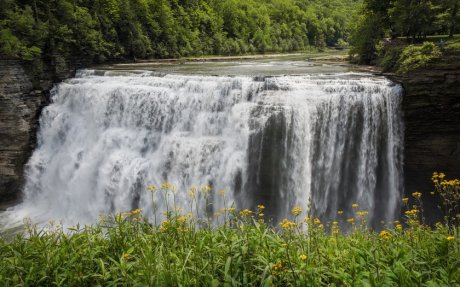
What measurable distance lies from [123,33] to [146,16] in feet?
17.0

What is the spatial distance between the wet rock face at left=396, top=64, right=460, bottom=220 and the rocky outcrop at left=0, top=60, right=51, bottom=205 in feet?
59.7

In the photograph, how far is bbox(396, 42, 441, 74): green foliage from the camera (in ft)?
47.7

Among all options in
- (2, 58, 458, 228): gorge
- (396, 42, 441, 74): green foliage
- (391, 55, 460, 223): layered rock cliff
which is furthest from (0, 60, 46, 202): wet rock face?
(396, 42, 441, 74): green foliage

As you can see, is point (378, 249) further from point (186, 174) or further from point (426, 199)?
point (426, 199)

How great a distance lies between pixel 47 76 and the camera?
20.3 meters

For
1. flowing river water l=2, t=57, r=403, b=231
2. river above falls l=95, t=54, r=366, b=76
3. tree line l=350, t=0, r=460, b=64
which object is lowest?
flowing river water l=2, t=57, r=403, b=231

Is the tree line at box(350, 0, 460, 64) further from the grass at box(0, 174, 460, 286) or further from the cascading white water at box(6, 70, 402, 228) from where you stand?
the grass at box(0, 174, 460, 286)

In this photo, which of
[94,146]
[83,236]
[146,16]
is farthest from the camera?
[146,16]

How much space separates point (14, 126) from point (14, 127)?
50 millimetres

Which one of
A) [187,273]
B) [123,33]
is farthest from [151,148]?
[123,33]

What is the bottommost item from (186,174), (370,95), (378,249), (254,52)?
(186,174)

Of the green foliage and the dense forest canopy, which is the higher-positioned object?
the dense forest canopy

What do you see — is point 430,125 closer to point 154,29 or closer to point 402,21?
point 402,21

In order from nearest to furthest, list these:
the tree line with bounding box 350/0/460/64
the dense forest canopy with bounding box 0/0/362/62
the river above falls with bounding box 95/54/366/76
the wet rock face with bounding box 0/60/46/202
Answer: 1. the wet rock face with bounding box 0/60/46/202
2. the tree line with bounding box 350/0/460/64
3. the dense forest canopy with bounding box 0/0/362/62
4. the river above falls with bounding box 95/54/366/76
